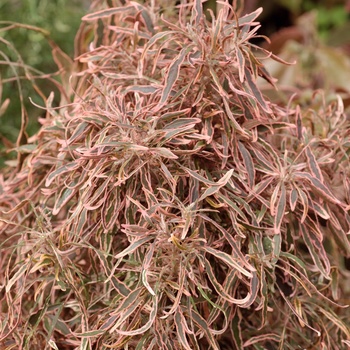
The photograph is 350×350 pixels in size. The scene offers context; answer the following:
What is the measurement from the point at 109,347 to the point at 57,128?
0.63 feet

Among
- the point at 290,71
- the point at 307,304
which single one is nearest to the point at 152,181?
the point at 307,304

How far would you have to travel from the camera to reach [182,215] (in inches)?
17.2

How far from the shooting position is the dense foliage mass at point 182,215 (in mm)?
439

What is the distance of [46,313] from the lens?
48 cm

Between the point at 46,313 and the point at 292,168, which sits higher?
the point at 292,168

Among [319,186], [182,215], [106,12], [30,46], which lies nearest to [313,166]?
[319,186]

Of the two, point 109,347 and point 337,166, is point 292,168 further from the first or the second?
point 109,347

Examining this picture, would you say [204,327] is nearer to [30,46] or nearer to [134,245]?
[134,245]

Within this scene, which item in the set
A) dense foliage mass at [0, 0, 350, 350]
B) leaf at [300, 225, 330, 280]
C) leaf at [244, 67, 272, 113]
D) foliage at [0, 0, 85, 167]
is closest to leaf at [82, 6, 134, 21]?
dense foliage mass at [0, 0, 350, 350]

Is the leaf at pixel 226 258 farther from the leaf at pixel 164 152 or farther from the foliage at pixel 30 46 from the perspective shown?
the foliage at pixel 30 46

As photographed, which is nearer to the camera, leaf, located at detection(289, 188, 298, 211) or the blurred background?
leaf, located at detection(289, 188, 298, 211)

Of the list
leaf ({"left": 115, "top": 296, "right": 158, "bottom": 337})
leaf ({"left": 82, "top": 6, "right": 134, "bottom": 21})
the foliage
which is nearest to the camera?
leaf ({"left": 115, "top": 296, "right": 158, "bottom": 337})

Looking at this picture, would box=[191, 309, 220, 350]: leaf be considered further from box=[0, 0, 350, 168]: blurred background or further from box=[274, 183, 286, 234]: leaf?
box=[0, 0, 350, 168]: blurred background

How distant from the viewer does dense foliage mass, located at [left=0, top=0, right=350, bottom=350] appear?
439 millimetres
